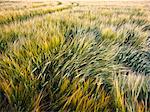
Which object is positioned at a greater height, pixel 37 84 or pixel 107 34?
pixel 37 84

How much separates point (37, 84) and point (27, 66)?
173mm

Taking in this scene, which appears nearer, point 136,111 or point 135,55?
point 136,111

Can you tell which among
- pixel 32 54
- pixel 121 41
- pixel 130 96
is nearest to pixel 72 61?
pixel 32 54

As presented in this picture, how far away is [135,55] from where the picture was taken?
218 centimetres

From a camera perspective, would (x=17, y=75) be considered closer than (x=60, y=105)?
No

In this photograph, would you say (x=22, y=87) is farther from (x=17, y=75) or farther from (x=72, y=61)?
(x=72, y=61)

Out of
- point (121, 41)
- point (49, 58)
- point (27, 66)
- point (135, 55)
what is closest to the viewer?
point (27, 66)

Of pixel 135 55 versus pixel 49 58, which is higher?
pixel 49 58

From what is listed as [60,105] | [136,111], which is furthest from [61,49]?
[136,111]

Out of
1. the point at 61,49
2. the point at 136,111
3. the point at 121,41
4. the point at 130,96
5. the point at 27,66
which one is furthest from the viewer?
the point at 121,41

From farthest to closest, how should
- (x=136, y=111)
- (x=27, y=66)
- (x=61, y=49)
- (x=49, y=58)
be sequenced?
(x=61, y=49) → (x=49, y=58) → (x=27, y=66) → (x=136, y=111)

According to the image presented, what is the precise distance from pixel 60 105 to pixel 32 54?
0.48m

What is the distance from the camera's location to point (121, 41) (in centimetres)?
239

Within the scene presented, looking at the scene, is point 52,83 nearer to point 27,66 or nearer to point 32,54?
point 27,66
